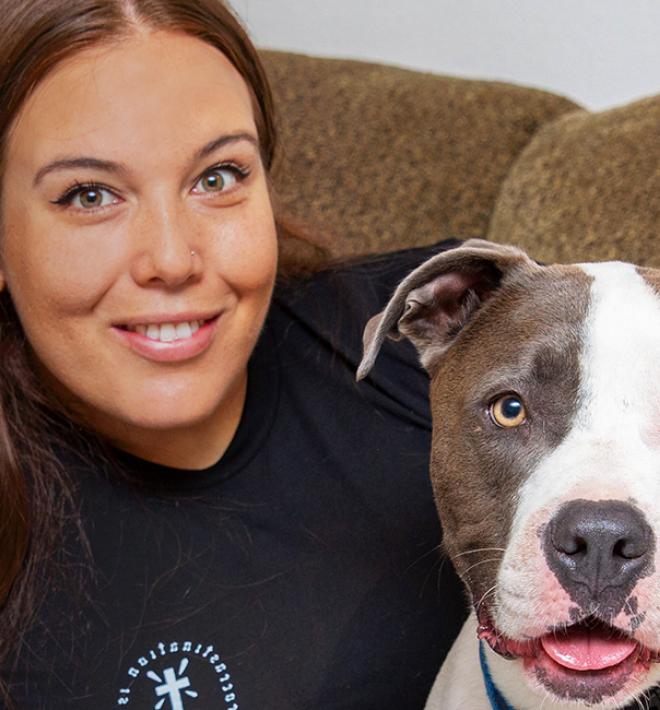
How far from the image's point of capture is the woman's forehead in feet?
6.93

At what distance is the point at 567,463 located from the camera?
1714 mm

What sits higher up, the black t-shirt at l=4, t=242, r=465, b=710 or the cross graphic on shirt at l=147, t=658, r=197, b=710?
the black t-shirt at l=4, t=242, r=465, b=710

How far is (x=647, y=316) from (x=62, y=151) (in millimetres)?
1047

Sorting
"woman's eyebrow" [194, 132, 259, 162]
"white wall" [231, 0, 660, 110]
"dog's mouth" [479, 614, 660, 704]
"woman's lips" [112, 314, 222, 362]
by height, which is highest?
"white wall" [231, 0, 660, 110]

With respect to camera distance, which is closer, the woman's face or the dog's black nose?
the dog's black nose

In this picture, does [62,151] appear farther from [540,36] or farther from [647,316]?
[540,36]

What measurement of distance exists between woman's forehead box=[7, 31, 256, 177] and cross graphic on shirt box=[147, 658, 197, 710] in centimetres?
94

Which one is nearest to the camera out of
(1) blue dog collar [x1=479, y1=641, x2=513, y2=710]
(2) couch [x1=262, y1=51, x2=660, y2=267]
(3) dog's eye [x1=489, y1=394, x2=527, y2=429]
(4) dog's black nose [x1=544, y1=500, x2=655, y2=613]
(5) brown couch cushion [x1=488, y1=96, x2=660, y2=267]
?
(4) dog's black nose [x1=544, y1=500, x2=655, y2=613]

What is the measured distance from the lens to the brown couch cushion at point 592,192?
290cm

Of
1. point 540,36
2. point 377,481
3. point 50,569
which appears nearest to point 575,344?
point 377,481

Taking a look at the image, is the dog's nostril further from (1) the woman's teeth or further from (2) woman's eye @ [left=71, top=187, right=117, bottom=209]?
(2) woman's eye @ [left=71, top=187, right=117, bottom=209]

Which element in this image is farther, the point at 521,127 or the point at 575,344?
the point at 521,127

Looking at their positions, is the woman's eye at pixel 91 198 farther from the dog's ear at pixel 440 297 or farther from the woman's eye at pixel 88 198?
the dog's ear at pixel 440 297

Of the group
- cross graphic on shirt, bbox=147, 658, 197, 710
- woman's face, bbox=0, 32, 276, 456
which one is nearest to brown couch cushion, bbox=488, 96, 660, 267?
woman's face, bbox=0, 32, 276, 456
